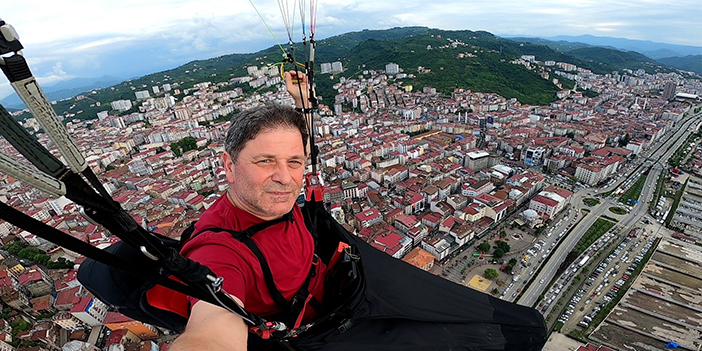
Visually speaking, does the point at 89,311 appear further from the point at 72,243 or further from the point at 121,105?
the point at 121,105

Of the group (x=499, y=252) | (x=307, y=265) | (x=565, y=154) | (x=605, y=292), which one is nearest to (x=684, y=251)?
(x=605, y=292)

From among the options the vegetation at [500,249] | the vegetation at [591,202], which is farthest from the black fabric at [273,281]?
the vegetation at [591,202]

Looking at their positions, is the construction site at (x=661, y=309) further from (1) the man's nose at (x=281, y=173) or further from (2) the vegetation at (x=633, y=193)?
(1) the man's nose at (x=281, y=173)

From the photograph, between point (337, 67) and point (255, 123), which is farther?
point (337, 67)

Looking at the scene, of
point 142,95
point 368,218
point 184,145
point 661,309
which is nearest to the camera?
point 661,309

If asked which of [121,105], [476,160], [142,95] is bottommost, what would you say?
[476,160]

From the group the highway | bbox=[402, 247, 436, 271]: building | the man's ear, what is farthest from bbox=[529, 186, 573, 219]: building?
the man's ear

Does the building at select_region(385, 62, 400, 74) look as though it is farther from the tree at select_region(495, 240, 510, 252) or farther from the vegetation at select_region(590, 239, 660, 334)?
the vegetation at select_region(590, 239, 660, 334)

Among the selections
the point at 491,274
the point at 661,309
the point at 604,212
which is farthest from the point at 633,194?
the point at 491,274

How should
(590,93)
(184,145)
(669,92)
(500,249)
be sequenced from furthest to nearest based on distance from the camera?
(590,93), (669,92), (184,145), (500,249)
